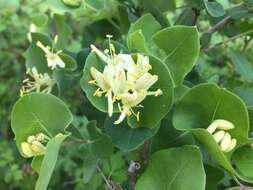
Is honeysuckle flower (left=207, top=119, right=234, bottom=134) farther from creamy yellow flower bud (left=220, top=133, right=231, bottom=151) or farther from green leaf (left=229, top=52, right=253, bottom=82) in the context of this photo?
green leaf (left=229, top=52, right=253, bottom=82)

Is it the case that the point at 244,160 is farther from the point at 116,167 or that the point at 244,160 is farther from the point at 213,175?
the point at 116,167

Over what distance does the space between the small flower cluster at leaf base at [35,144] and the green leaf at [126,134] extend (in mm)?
83

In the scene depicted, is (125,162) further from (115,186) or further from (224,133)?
(224,133)

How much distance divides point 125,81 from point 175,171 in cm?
12

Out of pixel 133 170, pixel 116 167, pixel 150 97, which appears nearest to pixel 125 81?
pixel 150 97

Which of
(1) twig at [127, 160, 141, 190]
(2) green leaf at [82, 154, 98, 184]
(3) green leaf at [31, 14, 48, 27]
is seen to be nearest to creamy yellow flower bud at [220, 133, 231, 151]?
(1) twig at [127, 160, 141, 190]

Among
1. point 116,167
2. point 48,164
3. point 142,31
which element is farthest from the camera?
point 116,167

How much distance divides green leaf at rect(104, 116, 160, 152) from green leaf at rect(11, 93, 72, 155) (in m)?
0.06

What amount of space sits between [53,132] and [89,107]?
0.16 meters

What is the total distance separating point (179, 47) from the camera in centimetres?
68

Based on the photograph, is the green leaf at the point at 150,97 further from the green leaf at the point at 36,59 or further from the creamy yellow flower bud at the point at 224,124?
the green leaf at the point at 36,59

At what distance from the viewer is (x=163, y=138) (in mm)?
730

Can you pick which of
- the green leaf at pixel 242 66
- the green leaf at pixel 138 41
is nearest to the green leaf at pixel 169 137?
the green leaf at pixel 138 41

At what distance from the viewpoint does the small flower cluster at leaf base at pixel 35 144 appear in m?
0.69
